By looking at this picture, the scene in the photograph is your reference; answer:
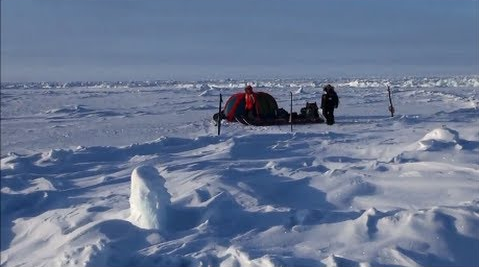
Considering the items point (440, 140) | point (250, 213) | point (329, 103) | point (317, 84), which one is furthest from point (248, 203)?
point (317, 84)

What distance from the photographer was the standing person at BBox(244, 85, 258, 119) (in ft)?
51.1

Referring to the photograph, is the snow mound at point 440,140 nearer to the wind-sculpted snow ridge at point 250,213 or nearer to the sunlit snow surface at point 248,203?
the sunlit snow surface at point 248,203

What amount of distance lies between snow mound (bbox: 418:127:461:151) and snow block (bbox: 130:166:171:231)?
208 inches

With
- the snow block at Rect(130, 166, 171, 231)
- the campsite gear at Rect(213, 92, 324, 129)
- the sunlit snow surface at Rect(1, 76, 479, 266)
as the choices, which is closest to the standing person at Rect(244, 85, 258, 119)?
the campsite gear at Rect(213, 92, 324, 129)

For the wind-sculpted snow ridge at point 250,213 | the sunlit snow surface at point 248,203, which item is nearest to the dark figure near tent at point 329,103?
the sunlit snow surface at point 248,203

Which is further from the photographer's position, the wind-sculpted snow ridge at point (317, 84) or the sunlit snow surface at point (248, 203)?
the wind-sculpted snow ridge at point (317, 84)

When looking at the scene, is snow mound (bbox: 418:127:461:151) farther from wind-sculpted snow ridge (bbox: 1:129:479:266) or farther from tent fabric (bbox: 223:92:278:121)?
tent fabric (bbox: 223:92:278:121)

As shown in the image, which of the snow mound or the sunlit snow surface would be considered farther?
the snow mound

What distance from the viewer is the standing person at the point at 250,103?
15.6 m

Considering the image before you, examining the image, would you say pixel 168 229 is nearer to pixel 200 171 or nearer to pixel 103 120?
pixel 200 171

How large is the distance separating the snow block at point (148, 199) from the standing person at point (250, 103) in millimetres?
10751

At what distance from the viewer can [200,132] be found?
14.9 m

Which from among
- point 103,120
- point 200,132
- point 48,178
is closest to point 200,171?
point 48,178

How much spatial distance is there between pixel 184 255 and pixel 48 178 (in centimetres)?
416
